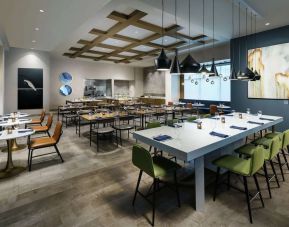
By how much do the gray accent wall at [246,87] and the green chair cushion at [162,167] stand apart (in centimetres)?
548

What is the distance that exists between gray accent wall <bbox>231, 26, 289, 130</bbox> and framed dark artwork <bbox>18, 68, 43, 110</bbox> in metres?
9.43

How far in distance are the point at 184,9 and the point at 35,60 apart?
822cm

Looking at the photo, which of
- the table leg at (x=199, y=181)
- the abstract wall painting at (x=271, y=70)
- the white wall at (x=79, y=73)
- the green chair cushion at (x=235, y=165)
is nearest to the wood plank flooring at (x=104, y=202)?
the table leg at (x=199, y=181)

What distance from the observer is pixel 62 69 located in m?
11.3

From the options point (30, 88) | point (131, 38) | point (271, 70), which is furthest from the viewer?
point (30, 88)

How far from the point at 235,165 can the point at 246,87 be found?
538 cm

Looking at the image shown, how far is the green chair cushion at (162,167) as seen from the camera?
2119 mm

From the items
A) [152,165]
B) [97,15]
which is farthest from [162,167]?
[97,15]

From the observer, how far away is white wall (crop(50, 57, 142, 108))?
11109 millimetres

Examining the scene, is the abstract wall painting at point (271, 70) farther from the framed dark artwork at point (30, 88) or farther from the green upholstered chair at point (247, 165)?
the framed dark artwork at point (30, 88)

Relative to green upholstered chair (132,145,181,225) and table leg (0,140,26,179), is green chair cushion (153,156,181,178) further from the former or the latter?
table leg (0,140,26,179)

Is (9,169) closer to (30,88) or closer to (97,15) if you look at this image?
(97,15)

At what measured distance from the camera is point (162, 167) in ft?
7.38

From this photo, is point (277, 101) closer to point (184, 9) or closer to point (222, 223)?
point (184, 9)
